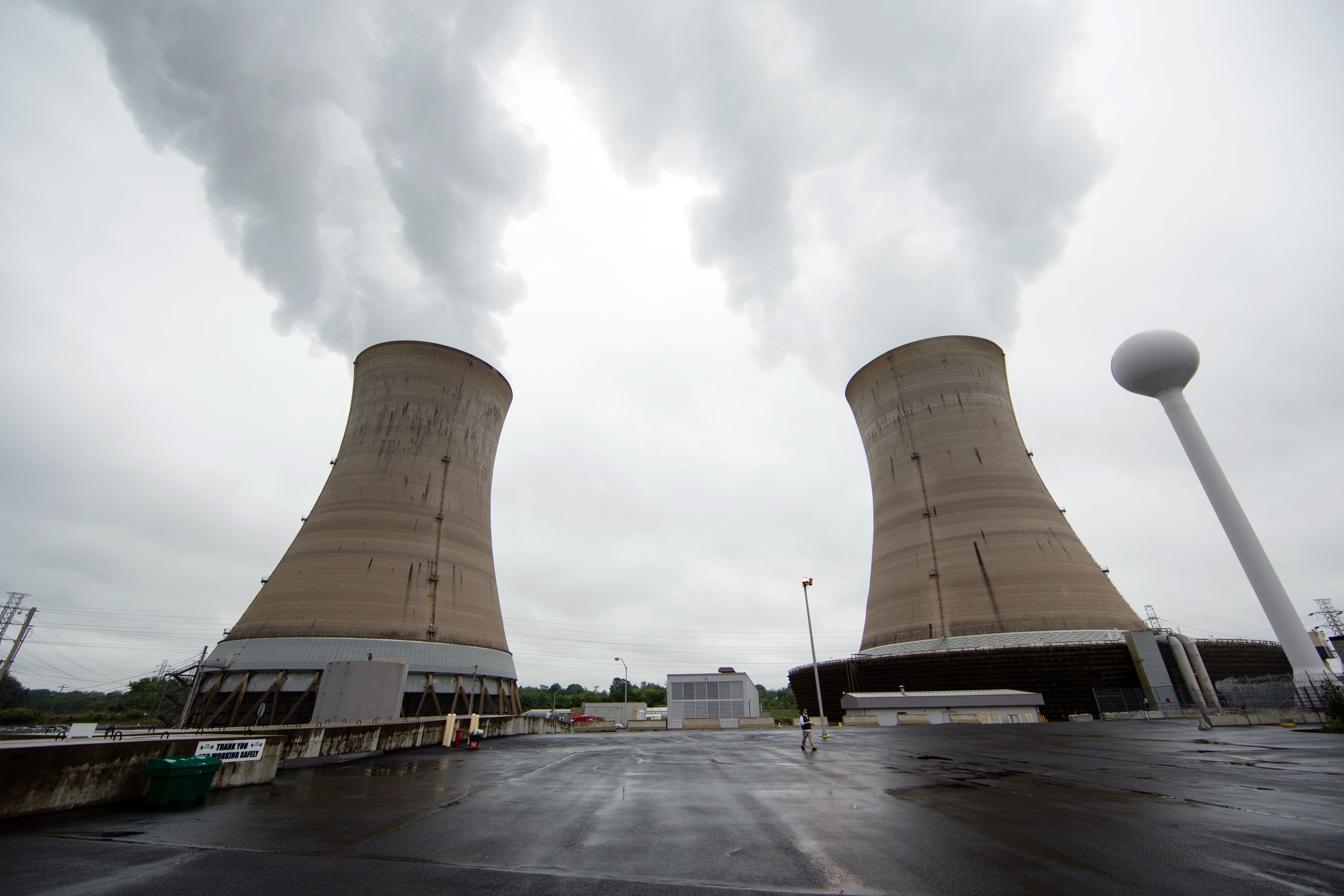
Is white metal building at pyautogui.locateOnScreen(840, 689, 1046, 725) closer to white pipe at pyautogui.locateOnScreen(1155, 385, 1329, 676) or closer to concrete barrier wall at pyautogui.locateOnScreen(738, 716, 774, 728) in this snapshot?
concrete barrier wall at pyautogui.locateOnScreen(738, 716, 774, 728)

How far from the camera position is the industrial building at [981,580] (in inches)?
1144

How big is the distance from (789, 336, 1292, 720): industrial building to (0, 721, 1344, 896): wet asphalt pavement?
18.8 meters

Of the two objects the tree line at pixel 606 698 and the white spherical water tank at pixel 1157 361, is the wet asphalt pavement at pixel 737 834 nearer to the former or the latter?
the white spherical water tank at pixel 1157 361

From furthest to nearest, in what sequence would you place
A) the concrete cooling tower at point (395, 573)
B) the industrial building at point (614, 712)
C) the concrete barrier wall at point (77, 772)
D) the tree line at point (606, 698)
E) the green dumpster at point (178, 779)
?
the tree line at point (606, 698) → the industrial building at point (614, 712) → the concrete cooling tower at point (395, 573) → the green dumpster at point (178, 779) → the concrete barrier wall at point (77, 772)

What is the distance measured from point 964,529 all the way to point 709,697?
2380 centimetres

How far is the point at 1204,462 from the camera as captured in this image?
102 feet

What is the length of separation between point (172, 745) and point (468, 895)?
7899 mm

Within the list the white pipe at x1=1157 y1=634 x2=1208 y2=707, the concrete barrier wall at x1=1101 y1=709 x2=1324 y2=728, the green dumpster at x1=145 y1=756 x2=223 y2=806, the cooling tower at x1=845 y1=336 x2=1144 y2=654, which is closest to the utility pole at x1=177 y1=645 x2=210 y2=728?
the green dumpster at x1=145 y1=756 x2=223 y2=806

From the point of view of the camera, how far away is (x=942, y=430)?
32.4 m

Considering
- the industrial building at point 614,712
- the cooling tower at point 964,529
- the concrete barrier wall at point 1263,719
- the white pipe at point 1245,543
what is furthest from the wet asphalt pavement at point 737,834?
the industrial building at point 614,712

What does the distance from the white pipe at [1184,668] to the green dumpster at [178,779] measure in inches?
1595

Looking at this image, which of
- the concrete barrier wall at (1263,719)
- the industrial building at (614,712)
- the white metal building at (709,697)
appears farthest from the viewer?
the industrial building at (614,712)

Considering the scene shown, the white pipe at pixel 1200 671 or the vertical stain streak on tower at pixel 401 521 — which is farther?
the white pipe at pixel 1200 671

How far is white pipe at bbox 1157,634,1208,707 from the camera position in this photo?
30.7 m
